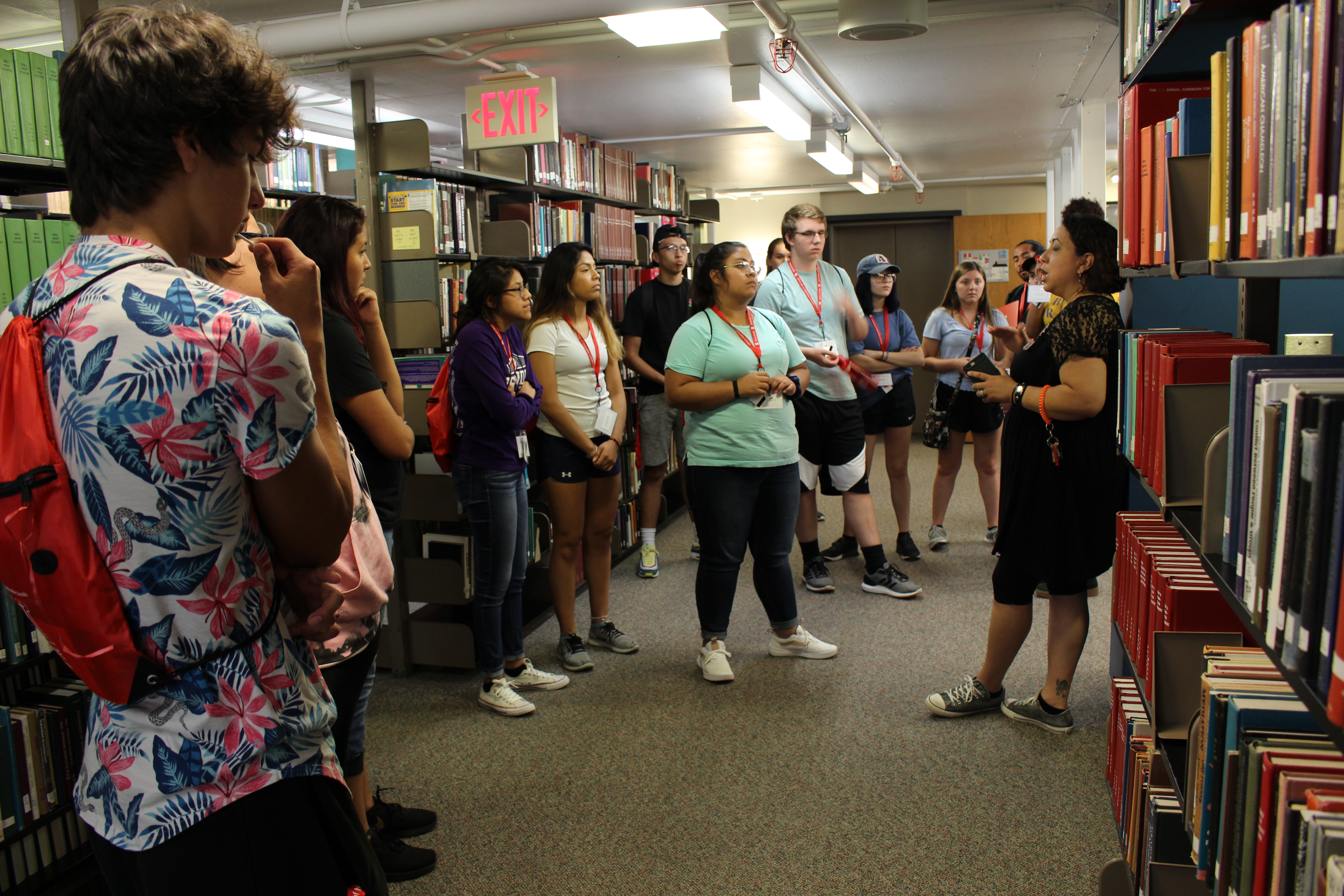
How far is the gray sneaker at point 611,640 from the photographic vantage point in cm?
367

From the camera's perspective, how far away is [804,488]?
427 centimetres

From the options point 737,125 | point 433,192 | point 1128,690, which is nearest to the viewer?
point 1128,690

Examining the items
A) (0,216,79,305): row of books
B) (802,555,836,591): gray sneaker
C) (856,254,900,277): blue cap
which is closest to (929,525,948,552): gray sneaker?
(802,555,836,591): gray sneaker

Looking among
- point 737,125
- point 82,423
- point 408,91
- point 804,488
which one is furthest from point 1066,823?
point 737,125

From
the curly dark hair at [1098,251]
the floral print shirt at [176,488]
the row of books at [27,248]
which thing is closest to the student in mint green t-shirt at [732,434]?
the curly dark hair at [1098,251]

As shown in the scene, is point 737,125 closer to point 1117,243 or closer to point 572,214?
point 572,214

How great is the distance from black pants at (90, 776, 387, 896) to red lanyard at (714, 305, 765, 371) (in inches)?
94.7

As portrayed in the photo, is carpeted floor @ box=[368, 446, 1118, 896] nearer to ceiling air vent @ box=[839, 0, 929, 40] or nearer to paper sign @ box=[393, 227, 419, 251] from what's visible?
paper sign @ box=[393, 227, 419, 251]

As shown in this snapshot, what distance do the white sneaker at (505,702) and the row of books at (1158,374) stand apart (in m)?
2.09

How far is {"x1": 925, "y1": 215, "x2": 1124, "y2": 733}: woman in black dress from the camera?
8.02 feet

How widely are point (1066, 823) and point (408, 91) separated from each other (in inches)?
211

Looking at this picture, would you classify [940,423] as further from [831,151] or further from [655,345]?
[831,151]

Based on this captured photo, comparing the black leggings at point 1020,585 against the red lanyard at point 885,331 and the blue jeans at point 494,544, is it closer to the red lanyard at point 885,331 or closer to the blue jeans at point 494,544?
the blue jeans at point 494,544

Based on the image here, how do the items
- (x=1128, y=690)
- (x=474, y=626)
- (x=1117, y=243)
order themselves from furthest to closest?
(x=474, y=626) < (x=1117, y=243) < (x=1128, y=690)
